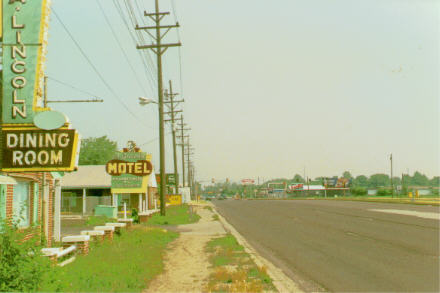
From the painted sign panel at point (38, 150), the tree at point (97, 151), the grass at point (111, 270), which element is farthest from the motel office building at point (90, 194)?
the tree at point (97, 151)

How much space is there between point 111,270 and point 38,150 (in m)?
4.24

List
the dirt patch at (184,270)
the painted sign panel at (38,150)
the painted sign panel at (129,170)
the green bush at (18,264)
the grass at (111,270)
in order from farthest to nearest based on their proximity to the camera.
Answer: the painted sign panel at (129,170) < the painted sign panel at (38,150) < the dirt patch at (184,270) < the grass at (111,270) < the green bush at (18,264)

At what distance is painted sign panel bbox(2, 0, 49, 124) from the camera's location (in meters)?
12.9

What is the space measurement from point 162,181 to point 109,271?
22.0m

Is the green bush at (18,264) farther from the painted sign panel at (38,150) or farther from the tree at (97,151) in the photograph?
the tree at (97,151)

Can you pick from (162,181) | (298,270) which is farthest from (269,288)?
(162,181)

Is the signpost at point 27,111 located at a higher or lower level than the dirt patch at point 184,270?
higher

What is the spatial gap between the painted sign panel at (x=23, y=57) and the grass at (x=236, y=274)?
6.58 m

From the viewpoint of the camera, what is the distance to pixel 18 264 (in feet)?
25.3

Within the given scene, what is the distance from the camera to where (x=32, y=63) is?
43.9ft

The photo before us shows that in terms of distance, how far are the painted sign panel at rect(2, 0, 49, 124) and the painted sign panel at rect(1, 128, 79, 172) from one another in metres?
0.42

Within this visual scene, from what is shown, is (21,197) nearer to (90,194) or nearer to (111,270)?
(111,270)

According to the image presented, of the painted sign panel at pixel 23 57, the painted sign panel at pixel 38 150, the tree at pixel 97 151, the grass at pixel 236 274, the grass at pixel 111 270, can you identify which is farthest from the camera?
the tree at pixel 97 151

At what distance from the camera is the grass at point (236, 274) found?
30.7 feet
